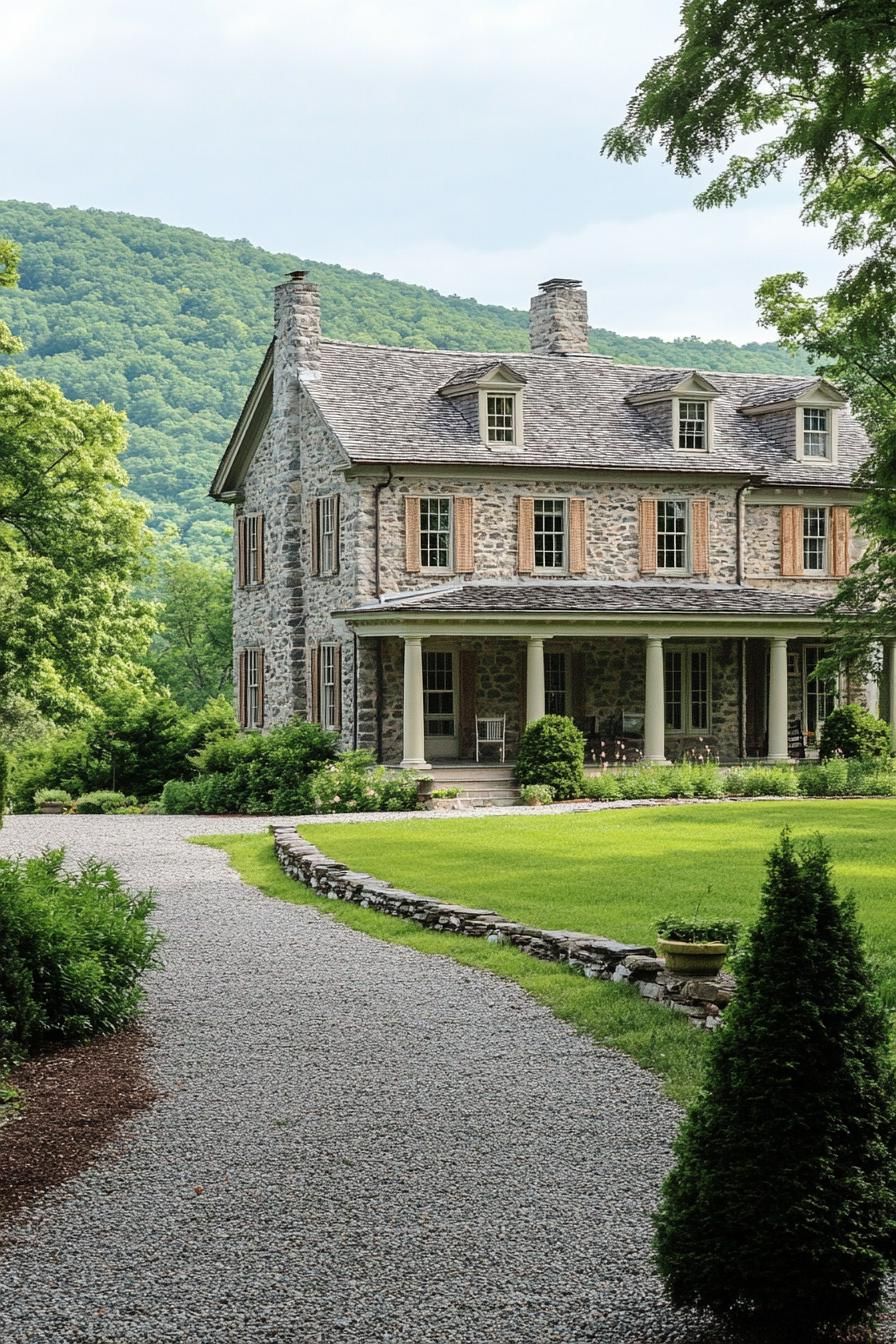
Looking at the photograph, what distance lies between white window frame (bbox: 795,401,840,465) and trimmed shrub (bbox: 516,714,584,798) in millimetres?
9329

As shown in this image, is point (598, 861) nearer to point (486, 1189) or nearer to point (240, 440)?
point (486, 1189)

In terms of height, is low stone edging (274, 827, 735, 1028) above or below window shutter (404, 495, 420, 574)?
below

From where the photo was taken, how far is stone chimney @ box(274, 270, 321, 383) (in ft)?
105

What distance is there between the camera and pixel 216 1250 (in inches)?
223

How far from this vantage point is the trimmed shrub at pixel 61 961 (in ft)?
28.3

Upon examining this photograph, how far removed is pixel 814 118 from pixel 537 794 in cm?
1272

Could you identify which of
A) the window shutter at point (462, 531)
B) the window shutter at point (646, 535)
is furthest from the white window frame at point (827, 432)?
the window shutter at point (462, 531)

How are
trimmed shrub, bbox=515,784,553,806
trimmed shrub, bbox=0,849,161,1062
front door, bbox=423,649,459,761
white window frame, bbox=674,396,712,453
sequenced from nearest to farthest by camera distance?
trimmed shrub, bbox=0,849,161,1062, trimmed shrub, bbox=515,784,553,806, front door, bbox=423,649,459,761, white window frame, bbox=674,396,712,453

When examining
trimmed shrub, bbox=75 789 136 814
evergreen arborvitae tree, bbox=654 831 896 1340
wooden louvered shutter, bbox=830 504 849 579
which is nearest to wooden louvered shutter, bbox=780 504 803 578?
wooden louvered shutter, bbox=830 504 849 579

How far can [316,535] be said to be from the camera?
104ft

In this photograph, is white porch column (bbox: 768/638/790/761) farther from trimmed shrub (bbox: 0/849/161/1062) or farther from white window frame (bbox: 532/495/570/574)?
trimmed shrub (bbox: 0/849/161/1062)

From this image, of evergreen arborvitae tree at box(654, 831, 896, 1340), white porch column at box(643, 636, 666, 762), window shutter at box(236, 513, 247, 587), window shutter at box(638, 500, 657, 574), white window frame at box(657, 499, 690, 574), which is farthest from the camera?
window shutter at box(236, 513, 247, 587)

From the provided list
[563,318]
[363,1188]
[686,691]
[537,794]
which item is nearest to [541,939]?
[363,1188]

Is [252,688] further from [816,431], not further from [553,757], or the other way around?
[816,431]
